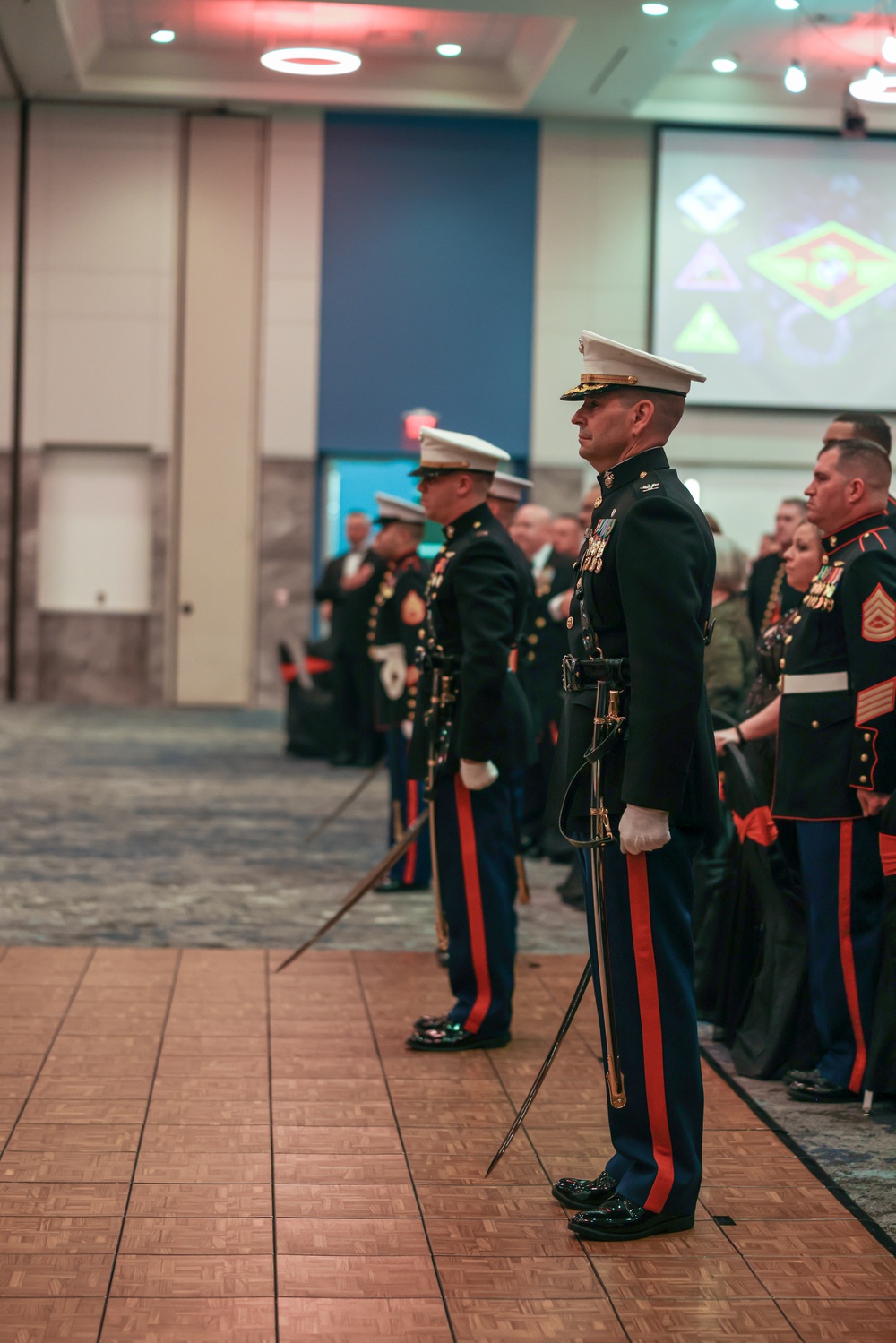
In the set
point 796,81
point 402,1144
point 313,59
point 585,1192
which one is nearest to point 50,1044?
point 402,1144

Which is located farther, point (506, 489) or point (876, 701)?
point (506, 489)

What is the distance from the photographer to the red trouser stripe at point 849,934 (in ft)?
11.9

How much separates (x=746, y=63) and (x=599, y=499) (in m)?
11.6

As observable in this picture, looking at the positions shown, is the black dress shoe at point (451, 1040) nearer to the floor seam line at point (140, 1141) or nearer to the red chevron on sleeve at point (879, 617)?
the floor seam line at point (140, 1141)

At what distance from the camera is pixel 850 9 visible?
1167 cm

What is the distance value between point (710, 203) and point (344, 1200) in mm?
12371

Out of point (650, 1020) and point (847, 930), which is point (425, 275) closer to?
point (847, 930)

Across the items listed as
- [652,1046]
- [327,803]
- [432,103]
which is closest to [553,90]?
[432,103]

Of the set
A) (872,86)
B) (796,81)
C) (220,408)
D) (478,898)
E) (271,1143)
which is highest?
(796,81)

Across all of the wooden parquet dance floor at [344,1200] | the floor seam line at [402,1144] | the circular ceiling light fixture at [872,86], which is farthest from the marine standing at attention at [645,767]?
the circular ceiling light fixture at [872,86]

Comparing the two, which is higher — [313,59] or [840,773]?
[313,59]

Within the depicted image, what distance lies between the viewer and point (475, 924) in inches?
157

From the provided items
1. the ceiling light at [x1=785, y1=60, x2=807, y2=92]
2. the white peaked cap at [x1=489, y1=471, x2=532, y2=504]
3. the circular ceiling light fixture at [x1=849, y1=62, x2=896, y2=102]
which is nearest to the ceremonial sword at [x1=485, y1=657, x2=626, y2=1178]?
the white peaked cap at [x1=489, y1=471, x2=532, y2=504]

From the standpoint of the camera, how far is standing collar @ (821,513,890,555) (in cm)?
365
